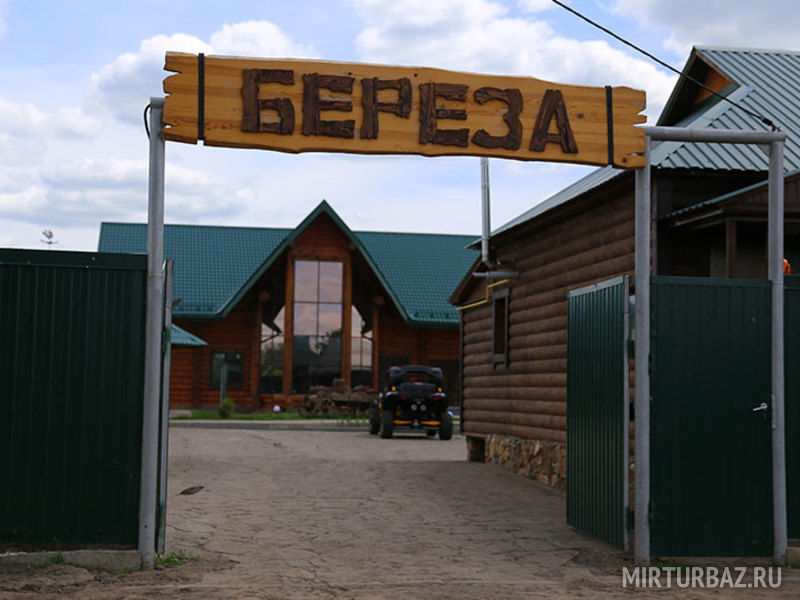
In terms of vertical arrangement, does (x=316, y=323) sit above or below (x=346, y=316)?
below

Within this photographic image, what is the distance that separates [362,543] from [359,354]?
1045 inches

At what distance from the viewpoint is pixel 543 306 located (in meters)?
15.3

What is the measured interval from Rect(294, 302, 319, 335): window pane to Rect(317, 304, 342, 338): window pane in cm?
27

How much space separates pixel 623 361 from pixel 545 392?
20.7 feet

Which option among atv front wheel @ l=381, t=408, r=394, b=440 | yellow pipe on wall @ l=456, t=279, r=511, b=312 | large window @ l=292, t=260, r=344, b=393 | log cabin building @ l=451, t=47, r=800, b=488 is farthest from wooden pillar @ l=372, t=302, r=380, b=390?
yellow pipe on wall @ l=456, t=279, r=511, b=312

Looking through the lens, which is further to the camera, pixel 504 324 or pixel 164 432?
pixel 504 324

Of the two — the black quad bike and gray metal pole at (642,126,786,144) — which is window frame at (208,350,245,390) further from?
gray metal pole at (642,126,786,144)

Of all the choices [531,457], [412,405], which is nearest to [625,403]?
[531,457]

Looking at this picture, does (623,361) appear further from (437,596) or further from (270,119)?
(270,119)

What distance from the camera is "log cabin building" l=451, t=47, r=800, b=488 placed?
453 inches

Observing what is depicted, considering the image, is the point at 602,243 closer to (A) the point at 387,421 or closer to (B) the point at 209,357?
(A) the point at 387,421

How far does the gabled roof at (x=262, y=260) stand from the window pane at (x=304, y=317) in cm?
215

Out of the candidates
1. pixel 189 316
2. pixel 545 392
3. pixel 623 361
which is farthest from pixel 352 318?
pixel 623 361

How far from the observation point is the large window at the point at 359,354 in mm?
35969
